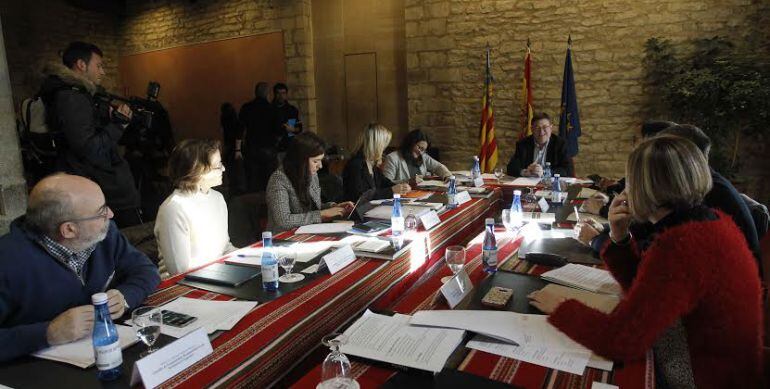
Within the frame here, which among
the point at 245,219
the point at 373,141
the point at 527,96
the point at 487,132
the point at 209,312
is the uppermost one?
the point at 527,96

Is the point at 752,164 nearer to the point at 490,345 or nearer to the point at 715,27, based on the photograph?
the point at 715,27

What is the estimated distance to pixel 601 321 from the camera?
135 cm

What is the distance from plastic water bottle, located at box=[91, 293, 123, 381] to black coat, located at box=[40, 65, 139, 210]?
2.51 m

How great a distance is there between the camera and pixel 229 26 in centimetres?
871

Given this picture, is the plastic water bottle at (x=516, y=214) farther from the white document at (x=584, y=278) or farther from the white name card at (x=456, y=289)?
the white name card at (x=456, y=289)

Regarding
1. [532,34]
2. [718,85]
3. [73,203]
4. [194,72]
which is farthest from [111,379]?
[194,72]

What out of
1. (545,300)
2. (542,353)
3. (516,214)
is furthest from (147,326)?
(516,214)

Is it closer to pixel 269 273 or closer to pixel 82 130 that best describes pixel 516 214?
pixel 269 273

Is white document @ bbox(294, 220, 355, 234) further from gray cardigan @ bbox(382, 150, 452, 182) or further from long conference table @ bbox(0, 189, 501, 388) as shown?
gray cardigan @ bbox(382, 150, 452, 182)

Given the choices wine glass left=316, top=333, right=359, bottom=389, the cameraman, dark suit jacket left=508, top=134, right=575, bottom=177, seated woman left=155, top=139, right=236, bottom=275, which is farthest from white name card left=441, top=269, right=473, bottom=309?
dark suit jacket left=508, top=134, right=575, bottom=177

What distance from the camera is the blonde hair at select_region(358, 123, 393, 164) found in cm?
405

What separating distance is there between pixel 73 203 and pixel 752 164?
6752 millimetres

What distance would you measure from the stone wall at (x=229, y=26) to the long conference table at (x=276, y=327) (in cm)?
583

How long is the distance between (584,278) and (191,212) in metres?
1.78
